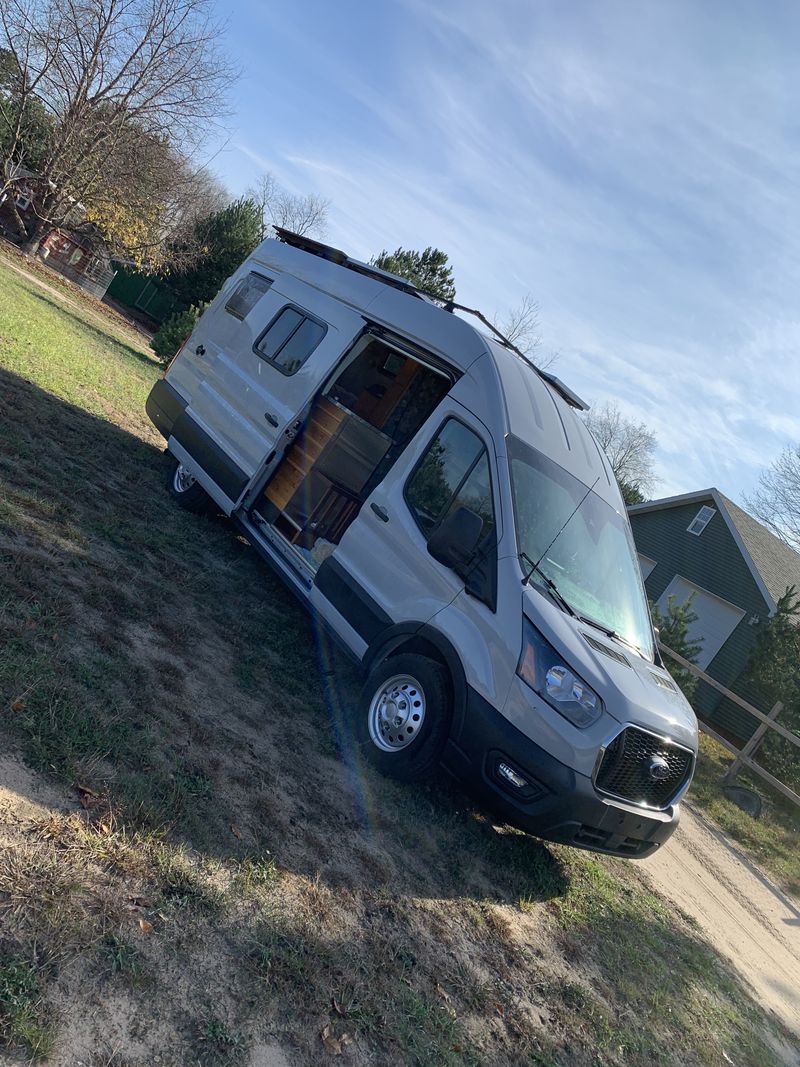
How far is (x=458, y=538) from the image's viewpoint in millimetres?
4875

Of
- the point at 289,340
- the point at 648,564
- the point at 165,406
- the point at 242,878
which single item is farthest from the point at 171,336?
the point at 242,878

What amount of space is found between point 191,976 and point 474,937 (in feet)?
6.03

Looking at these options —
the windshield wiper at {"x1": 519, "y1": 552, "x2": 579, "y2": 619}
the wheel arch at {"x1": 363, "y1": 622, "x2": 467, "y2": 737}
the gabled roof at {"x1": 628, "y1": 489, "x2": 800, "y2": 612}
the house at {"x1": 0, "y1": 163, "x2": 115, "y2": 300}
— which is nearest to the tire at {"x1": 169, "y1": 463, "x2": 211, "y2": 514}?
the wheel arch at {"x1": 363, "y1": 622, "x2": 467, "y2": 737}

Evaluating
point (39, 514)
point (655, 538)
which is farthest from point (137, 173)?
point (39, 514)

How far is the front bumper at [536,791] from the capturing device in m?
4.29

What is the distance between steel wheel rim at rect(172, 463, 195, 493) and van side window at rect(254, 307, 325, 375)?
61.1 inches

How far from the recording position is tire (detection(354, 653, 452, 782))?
475 centimetres

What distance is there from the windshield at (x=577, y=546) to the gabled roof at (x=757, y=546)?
53.6ft

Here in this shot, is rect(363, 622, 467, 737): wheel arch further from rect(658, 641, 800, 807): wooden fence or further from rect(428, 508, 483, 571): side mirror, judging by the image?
rect(658, 641, 800, 807): wooden fence

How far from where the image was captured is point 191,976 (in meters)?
2.73

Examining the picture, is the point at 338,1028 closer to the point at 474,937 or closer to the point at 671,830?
the point at 474,937

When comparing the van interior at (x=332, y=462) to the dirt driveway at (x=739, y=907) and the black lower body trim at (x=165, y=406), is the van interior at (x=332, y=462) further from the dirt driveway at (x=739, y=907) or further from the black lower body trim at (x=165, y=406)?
the dirt driveway at (x=739, y=907)

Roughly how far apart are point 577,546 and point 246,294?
4.79m

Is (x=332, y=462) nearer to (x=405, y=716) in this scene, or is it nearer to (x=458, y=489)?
(x=458, y=489)
